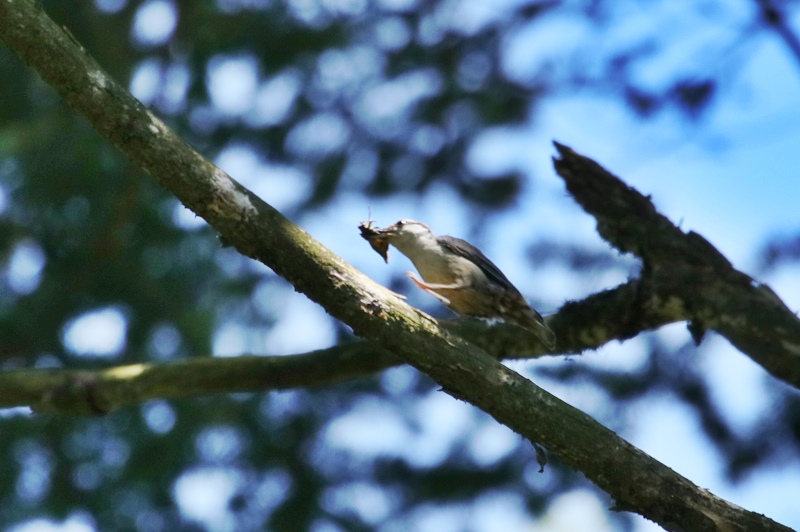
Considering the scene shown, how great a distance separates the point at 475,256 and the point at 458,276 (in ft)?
0.64

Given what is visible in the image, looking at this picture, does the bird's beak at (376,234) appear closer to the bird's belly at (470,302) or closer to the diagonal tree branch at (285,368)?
the bird's belly at (470,302)

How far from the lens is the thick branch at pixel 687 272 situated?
4070mm

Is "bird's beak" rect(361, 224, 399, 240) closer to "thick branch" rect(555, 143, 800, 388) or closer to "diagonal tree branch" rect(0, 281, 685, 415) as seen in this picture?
"diagonal tree branch" rect(0, 281, 685, 415)

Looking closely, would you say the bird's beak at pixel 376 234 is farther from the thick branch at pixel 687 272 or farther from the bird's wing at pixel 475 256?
the thick branch at pixel 687 272

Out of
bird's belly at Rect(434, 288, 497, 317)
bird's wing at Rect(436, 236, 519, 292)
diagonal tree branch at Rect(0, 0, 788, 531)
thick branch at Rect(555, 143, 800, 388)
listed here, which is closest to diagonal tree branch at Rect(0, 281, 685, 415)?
thick branch at Rect(555, 143, 800, 388)

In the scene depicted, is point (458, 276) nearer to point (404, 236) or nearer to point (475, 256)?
point (475, 256)

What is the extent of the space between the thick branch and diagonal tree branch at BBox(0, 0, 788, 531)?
4.16 ft

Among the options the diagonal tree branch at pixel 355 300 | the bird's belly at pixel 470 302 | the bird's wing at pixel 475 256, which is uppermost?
the bird's wing at pixel 475 256

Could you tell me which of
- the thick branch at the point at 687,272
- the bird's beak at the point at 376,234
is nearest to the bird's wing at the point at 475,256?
the bird's beak at the point at 376,234

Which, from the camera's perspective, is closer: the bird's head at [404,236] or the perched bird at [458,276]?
the perched bird at [458,276]

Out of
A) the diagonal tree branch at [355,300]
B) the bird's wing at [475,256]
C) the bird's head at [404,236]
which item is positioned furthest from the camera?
the bird's head at [404,236]

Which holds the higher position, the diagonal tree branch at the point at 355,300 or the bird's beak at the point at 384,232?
the bird's beak at the point at 384,232

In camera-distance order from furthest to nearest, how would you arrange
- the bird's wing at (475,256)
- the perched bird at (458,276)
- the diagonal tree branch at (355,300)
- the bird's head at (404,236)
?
the bird's head at (404,236), the bird's wing at (475,256), the perched bird at (458,276), the diagonal tree branch at (355,300)

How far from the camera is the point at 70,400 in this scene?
14.1ft
